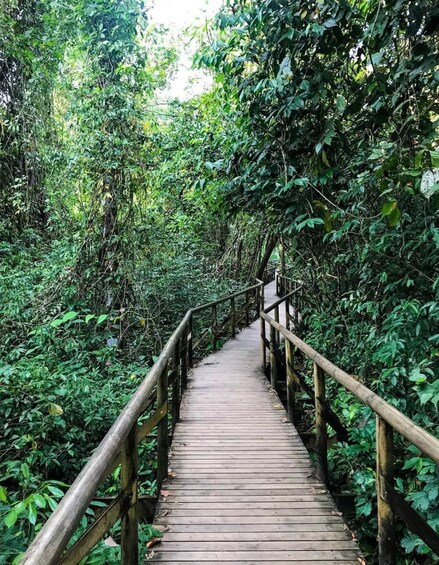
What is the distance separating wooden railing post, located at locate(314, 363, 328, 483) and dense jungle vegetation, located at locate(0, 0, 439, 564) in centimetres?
22

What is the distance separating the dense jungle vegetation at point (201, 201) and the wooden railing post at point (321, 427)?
22cm

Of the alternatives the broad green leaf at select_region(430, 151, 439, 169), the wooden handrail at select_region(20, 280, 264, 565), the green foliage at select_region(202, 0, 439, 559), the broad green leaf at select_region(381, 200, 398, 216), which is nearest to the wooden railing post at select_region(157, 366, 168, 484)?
the wooden handrail at select_region(20, 280, 264, 565)

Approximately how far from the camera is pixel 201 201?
6.81 meters

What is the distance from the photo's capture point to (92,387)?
16.2 ft

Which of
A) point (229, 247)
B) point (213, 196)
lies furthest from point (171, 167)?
point (229, 247)

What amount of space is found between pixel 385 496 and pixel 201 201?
222 inches

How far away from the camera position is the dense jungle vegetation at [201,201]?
2941 mm

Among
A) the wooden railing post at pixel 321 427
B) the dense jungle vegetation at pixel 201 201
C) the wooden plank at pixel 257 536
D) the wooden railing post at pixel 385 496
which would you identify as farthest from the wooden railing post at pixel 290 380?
the wooden railing post at pixel 385 496

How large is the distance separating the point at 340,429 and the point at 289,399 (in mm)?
1220

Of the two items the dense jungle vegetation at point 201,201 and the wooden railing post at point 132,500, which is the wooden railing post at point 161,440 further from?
the wooden railing post at point 132,500

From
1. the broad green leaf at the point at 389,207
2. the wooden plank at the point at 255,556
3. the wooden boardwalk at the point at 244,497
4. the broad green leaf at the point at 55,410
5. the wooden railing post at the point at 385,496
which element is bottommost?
the wooden boardwalk at the point at 244,497

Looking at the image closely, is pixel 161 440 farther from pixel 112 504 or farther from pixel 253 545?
pixel 112 504

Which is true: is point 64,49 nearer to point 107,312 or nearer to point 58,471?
point 107,312

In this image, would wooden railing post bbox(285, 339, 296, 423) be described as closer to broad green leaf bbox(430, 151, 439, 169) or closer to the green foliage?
the green foliage
